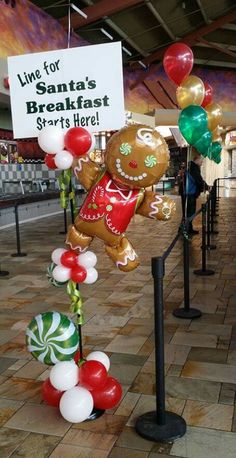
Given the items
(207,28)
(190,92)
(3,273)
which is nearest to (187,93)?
(190,92)

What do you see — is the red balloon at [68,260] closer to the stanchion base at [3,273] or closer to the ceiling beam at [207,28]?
the stanchion base at [3,273]

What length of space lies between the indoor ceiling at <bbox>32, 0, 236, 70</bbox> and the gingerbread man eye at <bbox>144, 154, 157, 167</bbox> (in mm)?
9417

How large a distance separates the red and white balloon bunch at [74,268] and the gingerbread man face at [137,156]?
0.48 metres

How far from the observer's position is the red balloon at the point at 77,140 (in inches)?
88.9

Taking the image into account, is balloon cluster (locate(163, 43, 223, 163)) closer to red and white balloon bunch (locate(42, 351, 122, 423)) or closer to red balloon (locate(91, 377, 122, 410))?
red and white balloon bunch (locate(42, 351, 122, 423))

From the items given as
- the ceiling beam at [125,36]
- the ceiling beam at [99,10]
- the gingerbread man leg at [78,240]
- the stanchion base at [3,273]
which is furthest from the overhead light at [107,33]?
the gingerbread man leg at [78,240]

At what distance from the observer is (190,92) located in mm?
3932

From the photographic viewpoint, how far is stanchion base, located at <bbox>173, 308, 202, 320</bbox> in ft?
12.5

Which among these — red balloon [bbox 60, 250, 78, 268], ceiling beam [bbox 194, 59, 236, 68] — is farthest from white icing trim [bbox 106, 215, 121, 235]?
ceiling beam [bbox 194, 59, 236, 68]

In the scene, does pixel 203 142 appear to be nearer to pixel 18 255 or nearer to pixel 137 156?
pixel 137 156

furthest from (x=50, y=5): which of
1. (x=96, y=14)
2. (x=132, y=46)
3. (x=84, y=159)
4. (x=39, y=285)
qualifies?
(x=84, y=159)

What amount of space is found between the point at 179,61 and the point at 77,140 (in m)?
1.99

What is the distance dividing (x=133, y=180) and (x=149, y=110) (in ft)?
55.2

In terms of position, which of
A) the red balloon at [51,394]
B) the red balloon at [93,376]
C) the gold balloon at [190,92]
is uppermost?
the gold balloon at [190,92]
